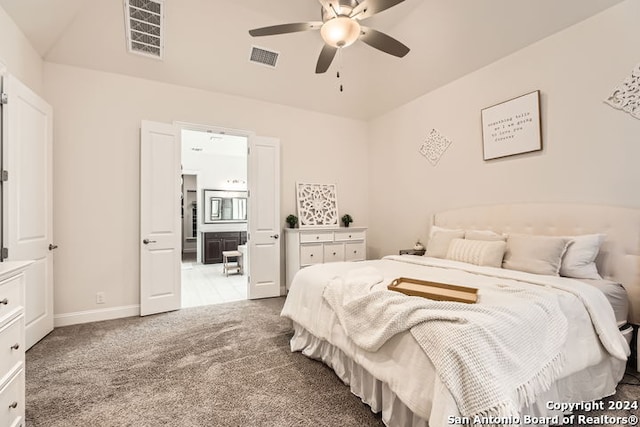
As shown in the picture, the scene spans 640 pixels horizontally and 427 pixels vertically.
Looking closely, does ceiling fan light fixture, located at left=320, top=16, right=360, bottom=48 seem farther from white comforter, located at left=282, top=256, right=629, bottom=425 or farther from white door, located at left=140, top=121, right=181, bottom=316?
white door, located at left=140, top=121, right=181, bottom=316

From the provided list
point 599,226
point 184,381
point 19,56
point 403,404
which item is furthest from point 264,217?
point 599,226

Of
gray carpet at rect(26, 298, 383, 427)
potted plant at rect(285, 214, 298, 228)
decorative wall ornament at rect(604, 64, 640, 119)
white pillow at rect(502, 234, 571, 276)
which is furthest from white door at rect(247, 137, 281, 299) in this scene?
decorative wall ornament at rect(604, 64, 640, 119)

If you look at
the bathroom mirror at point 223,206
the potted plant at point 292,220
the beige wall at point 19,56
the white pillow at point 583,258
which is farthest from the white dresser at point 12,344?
the bathroom mirror at point 223,206

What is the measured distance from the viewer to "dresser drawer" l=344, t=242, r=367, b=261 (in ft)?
15.5

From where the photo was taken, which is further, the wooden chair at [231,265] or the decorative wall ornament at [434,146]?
the wooden chair at [231,265]

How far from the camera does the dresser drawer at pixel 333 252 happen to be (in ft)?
14.9

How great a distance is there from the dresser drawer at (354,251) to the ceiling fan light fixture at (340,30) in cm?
300

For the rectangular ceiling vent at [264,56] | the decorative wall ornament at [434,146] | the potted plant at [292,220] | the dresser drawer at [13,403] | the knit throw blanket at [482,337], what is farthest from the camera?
the potted plant at [292,220]

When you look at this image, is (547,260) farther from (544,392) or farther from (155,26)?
(155,26)

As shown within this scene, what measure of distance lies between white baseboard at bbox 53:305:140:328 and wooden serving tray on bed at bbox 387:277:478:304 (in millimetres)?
3324

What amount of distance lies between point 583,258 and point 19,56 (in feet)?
17.3

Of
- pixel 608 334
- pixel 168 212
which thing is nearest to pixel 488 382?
pixel 608 334

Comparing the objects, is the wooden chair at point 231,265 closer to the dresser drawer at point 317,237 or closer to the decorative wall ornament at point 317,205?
the decorative wall ornament at point 317,205

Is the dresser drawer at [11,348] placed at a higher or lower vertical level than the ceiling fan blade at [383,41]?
lower
